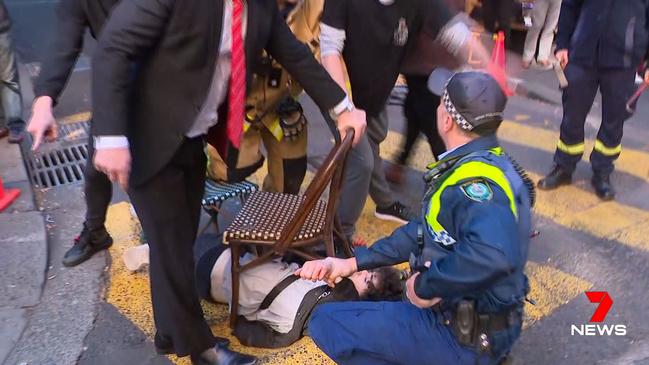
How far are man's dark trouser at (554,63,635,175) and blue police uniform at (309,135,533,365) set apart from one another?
254 cm

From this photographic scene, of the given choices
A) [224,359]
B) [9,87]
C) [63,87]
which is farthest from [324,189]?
[9,87]

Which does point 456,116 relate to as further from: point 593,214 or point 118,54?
point 593,214

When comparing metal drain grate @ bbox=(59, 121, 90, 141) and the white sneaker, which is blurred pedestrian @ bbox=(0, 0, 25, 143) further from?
the white sneaker

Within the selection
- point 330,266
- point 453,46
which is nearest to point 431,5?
point 453,46

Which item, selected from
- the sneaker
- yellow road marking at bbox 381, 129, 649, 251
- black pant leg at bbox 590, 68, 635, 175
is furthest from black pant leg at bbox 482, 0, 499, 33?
the sneaker

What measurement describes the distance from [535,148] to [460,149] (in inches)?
141

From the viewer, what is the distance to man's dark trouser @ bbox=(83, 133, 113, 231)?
3461 mm

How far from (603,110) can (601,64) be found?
1.16 ft

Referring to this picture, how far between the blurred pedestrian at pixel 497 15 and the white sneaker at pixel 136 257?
553cm

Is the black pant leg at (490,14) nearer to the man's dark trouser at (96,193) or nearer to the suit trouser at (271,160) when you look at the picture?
the suit trouser at (271,160)

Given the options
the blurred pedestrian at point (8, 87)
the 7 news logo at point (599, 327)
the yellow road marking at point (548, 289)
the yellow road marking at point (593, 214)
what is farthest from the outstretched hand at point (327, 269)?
the blurred pedestrian at point (8, 87)

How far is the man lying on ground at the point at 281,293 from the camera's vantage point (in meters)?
2.92

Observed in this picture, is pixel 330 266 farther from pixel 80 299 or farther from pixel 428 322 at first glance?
pixel 80 299

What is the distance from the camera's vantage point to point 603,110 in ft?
15.0
